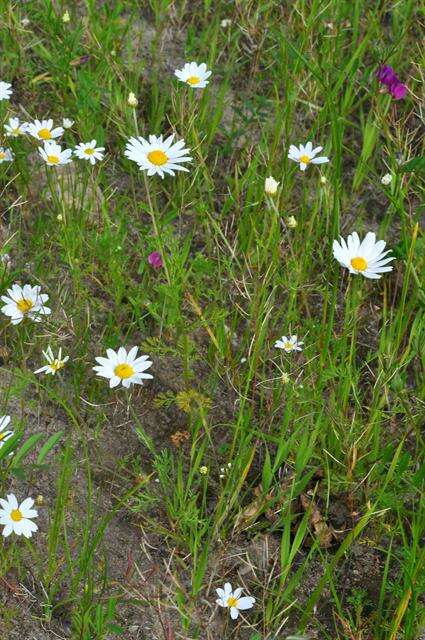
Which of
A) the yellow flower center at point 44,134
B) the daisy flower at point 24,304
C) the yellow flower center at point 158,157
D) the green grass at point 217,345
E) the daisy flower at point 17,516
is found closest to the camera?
Result: the daisy flower at point 17,516

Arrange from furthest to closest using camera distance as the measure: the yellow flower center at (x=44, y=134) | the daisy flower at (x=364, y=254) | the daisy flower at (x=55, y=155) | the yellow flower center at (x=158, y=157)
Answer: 1. the yellow flower center at (x=44, y=134)
2. the daisy flower at (x=55, y=155)
3. the yellow flower center at (x=158, y=157)
4. the daisy flower at (x=364, y=254)

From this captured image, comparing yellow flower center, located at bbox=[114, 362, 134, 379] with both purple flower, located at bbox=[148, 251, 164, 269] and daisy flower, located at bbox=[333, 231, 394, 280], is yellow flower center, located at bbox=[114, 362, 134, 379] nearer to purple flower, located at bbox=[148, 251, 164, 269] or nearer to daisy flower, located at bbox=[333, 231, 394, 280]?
purple flower, located at bbox=[148, 251, 164, 269]

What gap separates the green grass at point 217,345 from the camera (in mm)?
1991

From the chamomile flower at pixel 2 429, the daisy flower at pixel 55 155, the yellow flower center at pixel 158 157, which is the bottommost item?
the chamomile flower at pixel 2 429

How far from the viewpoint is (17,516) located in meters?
1.91

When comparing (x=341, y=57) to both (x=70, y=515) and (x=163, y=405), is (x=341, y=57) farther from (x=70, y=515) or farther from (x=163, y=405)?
(x=70, y=515)

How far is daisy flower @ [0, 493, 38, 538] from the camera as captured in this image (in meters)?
1.88

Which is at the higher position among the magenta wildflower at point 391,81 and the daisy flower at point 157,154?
the magenta wildflower at point 391,81

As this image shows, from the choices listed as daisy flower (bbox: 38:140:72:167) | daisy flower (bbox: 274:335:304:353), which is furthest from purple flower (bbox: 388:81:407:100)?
daisy flower (bbox: 38:140:72:167)

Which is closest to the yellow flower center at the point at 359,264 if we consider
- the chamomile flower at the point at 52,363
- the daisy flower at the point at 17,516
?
the chamomile flower at the point at 52,363

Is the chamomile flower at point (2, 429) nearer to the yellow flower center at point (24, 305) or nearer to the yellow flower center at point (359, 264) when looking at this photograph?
the yellow flower center at point (24, 305)

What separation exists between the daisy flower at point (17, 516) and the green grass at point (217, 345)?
0.06 metres

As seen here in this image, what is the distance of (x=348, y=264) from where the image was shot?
2.11 m

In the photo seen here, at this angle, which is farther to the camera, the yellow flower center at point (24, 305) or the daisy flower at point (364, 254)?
the yellow flower center at point (24, 305)
